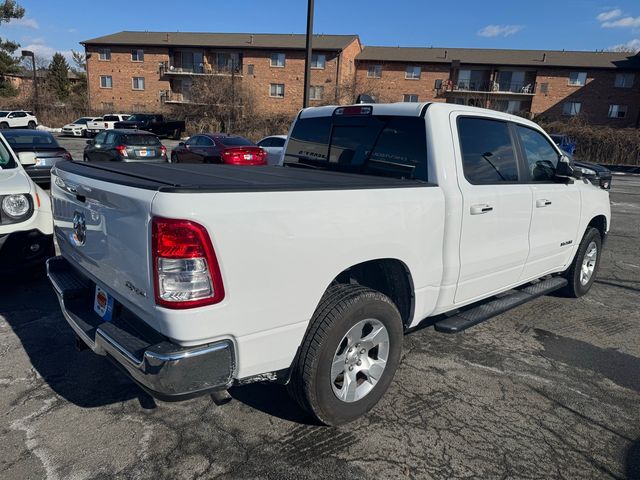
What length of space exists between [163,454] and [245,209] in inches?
58.8

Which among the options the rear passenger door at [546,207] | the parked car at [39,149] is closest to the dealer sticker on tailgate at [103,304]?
the rear passenger door at [546,207]

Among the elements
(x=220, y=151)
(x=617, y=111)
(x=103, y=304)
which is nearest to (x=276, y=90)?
(x=617, y=111)

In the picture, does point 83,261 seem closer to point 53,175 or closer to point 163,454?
point 53,175

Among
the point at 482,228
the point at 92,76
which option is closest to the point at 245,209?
the point at 482,228

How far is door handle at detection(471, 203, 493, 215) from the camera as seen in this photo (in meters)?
3.28

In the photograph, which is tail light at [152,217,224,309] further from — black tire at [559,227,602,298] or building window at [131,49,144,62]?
building window at [131,49,144,62]

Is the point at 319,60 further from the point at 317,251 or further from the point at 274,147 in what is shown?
the point at 317,251

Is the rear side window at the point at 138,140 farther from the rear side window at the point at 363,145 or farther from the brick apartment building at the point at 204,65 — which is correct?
the brick apartment building at the point at 204,65

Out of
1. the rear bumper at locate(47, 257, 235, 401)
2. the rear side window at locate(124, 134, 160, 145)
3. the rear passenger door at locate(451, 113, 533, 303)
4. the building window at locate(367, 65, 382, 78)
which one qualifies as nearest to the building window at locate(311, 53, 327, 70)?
the building window at locate(367, 65, 382, 78)

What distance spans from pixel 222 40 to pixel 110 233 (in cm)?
5481

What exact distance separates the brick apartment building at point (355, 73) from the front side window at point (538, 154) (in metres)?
40.7

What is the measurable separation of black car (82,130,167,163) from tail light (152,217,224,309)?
1365cm

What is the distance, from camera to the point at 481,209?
10.9 ft

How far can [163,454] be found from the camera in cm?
257
